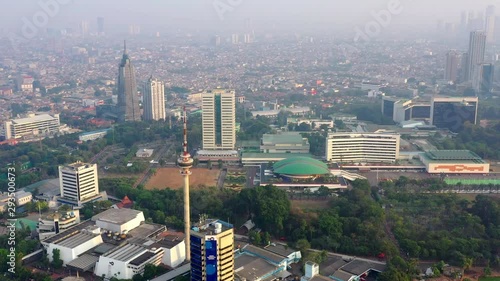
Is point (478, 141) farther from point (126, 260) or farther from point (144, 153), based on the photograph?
point (126, 260)

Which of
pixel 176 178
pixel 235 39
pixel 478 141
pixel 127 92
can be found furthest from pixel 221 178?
pixel 235 39

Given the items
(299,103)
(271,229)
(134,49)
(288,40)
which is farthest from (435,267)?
(288,40)

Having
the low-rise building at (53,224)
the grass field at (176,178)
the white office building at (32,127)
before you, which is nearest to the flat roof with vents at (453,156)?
the grass field at (176,178)

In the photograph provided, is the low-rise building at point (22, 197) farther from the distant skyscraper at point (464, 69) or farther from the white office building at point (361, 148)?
the distant skyscraper at point (464, 69)

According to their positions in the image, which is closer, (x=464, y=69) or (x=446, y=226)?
(x=446, y=226)

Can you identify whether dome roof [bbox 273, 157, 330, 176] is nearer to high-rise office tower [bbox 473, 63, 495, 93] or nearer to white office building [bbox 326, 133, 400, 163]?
white office building [bbox 326, 133, 400, 163]

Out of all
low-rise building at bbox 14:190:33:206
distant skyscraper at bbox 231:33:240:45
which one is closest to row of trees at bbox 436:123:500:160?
low-rise building at bbox 14:190:33:206
